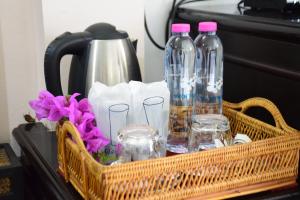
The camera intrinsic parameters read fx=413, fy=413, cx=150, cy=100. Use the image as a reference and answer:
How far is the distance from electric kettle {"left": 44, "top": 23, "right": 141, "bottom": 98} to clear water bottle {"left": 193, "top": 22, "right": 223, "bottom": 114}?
6.4 inches

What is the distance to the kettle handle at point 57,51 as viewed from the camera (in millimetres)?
827

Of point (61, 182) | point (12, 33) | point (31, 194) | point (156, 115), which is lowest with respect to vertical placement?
point (31, 194)

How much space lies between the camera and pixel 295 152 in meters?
0.71

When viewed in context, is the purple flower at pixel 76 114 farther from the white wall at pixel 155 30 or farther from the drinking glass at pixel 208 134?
the white wall at pixel 155 30

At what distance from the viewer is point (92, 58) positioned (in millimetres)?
872

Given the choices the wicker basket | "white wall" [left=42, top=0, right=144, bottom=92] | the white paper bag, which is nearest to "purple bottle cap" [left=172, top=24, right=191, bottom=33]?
the white paper bag

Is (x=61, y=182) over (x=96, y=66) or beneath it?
beneath

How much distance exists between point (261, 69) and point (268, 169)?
272 mm

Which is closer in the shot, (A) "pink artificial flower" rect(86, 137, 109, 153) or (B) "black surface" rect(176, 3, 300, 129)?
(A) "pink artificial flower" rect(86, 137, 109, 153)

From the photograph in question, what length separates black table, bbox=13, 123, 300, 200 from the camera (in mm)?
686

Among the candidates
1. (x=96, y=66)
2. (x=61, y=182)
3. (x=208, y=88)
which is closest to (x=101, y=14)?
(x=96, y=66)

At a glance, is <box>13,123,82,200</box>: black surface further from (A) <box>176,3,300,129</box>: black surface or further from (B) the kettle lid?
(A) <box>176,3,300,129</box>: black surface

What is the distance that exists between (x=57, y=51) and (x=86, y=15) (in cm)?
24

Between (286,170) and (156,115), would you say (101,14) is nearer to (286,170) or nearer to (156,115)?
(156,115)
